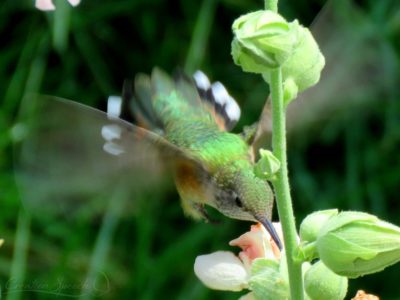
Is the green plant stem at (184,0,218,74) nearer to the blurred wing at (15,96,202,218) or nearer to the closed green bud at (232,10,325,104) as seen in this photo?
the blurred wing at (15,96,202,218)

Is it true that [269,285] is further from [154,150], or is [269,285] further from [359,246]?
[154,150]

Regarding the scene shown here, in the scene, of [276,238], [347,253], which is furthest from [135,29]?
[347,253]

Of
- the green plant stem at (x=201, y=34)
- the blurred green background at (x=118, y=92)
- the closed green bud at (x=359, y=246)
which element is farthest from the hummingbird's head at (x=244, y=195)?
the green plant stem at (x=201, y=34)

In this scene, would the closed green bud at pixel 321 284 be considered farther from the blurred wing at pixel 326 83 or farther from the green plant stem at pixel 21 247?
the green plant stem at pixel 21 247

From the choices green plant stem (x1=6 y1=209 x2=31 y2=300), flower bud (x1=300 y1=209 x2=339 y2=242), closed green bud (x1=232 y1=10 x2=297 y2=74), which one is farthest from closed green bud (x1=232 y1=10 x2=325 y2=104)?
green plant stem (x1=6 y1=209 x2=31 y2=300)

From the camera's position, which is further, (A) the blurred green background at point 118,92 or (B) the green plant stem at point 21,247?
(A) the blurred green background at point 118,92
